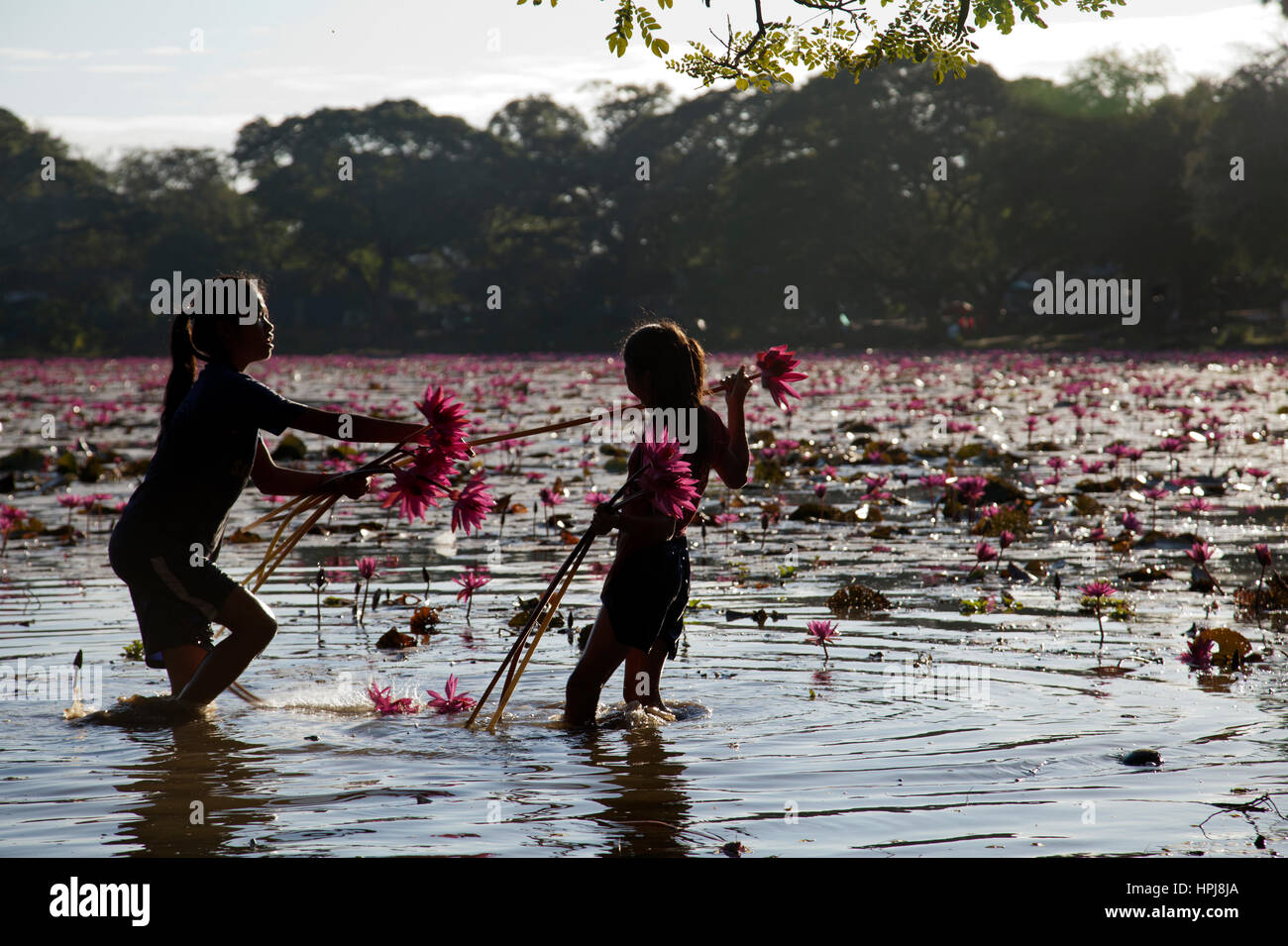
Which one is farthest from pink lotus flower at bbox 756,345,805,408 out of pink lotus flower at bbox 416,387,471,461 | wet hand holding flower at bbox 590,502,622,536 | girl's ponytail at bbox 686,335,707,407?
pink lotus flower at bbox 416,387,471,461

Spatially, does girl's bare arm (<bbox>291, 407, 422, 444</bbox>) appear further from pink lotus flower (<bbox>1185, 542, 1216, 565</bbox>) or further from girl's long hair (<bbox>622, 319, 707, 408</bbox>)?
pink lotus flower (<bbox>1185, 542, 1216, 565</bbox>)

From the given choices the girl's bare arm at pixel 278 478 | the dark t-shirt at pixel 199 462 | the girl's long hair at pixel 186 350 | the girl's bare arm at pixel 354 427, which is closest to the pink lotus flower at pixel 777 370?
the girl's bare arm at pixel 354 427

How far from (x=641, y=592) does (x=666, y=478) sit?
59 centimetres

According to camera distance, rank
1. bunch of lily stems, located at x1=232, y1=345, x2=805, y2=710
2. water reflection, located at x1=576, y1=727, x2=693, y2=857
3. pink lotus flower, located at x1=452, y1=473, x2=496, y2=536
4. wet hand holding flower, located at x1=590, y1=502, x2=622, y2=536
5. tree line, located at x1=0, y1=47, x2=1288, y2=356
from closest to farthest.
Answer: water reflection, located at x1=576, y1=727, x2=693, y2=857, wet hand holding flower, located at x1=590, y1=502, x2=622, y2=536, bunch of lily stems, located at x1=232, y1=345, x2=805, y2=710, pink lotus flower, located at x1=452, y1=473, x2=496, y2=536, tree line, located at x1=0, y1=47, x2=1288, y2=356

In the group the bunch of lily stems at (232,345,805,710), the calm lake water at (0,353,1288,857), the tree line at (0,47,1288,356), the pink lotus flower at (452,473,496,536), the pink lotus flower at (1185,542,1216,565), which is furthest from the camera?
the tree line at (0,47,1288,356)

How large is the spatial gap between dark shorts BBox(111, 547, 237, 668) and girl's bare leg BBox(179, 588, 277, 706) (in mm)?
66

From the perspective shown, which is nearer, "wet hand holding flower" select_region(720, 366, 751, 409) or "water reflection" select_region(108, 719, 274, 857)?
"water reflection" select_region(108, 719, 274, 857)

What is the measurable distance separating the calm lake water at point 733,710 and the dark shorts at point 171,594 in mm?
331

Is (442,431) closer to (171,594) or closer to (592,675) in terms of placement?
(592,675)

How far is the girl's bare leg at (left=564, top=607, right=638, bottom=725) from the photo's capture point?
15.7 ft

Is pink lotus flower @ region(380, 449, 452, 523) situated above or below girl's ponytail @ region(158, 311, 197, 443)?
below

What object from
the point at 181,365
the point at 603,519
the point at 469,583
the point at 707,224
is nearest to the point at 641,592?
the point at 603,519

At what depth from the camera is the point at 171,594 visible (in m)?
4.77
